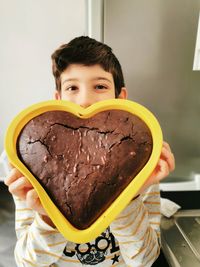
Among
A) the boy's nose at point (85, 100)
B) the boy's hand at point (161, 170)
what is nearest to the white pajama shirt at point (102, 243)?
the boy's hand at point (161, 170)

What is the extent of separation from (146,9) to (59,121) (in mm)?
740

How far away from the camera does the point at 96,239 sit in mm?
569

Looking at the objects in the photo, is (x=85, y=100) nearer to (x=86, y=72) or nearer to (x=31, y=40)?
(x=86, y=72)

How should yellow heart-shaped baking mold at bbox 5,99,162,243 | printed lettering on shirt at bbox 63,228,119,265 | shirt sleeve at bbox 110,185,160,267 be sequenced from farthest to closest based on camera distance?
1. printed lettering on shirt at bbox 63,228,119,265
2. shirt sleeve at bbox 110,185,160,267
3. yellow heart-shaped baking mold at bbox 5,99,162,243

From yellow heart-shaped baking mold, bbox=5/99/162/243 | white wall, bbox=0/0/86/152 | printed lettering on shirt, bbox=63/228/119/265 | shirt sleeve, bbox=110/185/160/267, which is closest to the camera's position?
yellow heart-shaped baking mold, bbox=5/99/162/243

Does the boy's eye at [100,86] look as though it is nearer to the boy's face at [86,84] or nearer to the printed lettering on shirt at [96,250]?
the boy's face at [86,84]

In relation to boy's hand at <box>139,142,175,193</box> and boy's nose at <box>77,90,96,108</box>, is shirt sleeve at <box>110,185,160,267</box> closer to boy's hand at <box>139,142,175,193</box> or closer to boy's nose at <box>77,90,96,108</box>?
boy's hand at <box>139,142,175,193</box>

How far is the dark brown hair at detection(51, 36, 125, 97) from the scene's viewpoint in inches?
22.8

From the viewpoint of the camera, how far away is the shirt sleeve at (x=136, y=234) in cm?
46

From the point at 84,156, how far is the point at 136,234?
247 mm

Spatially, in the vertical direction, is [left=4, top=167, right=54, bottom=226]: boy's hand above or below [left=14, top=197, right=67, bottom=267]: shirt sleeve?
above

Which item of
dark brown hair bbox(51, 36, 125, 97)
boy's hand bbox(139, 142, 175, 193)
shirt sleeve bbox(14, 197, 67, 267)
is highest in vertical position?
dark brown hair bbox(51, 36, 125, 97)

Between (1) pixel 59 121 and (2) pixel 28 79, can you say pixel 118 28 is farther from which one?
(1) pixel 59 121

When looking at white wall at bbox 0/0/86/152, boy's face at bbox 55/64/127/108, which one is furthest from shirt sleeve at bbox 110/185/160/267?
white wall at bbox 0/0/86/152
